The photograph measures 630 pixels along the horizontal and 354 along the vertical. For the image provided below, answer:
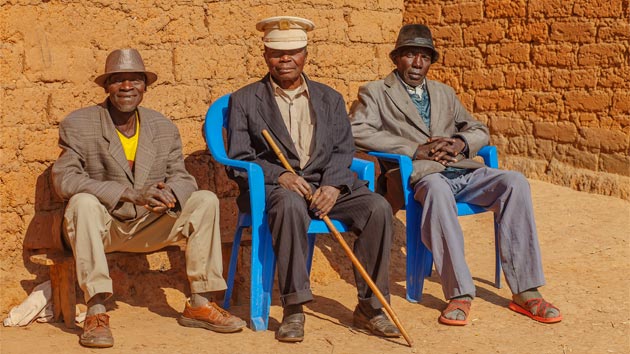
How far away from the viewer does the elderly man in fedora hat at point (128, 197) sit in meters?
5.14

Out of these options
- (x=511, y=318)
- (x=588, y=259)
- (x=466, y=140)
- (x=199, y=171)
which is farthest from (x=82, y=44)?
(x=588, y=259)

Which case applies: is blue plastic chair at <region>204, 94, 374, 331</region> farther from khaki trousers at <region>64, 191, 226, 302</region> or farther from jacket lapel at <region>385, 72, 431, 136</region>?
jacket lapel at <region>385, 72, 431, 136</region>

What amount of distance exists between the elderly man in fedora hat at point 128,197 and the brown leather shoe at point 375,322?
2.17 ft

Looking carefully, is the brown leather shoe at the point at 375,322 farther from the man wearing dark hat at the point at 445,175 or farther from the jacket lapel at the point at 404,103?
the jacket lapel at the point at 404,103

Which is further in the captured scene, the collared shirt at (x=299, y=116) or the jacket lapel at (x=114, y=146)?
the collared shirt at (x=299, y=116)

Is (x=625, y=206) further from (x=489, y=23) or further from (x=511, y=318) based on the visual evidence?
(x=511, y=318)

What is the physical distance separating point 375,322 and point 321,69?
2.34 metres

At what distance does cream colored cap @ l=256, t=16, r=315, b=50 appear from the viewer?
572cm

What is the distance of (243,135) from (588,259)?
289 centimetres

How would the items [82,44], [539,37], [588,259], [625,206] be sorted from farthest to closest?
[539,37]
[625,206]
[588,259]
[82,44]

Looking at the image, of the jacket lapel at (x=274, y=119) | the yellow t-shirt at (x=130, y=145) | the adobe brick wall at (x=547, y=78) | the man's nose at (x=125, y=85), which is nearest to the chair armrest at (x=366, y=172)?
the jacket lapel at (x=274, y=119)

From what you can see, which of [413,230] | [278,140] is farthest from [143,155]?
[413,230]

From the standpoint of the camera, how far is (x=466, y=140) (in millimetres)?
6355

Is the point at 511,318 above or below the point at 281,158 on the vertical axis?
below
